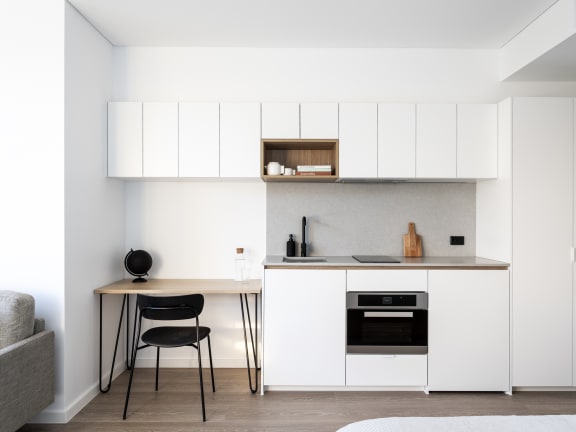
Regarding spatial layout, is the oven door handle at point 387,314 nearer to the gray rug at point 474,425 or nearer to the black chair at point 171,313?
the black chair at point 171,313

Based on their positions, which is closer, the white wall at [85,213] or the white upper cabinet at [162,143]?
the white wall at [85,213]

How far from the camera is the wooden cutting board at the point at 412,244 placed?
3.47m

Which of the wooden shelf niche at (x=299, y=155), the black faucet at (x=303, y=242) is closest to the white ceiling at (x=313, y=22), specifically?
the wooden shelf niche at (x=299, y=155)

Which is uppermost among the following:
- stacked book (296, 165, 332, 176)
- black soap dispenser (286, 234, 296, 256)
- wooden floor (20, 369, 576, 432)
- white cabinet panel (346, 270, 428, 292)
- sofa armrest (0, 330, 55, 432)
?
stacked book (296, 165, 332, 176)

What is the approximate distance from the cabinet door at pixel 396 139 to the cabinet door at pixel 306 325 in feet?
3.07

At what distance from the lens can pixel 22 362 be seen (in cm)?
217

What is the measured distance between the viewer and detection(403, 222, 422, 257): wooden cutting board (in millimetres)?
3470

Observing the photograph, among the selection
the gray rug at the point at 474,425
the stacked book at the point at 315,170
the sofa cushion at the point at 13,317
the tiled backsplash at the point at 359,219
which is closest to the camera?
the gray rug at the point at 474,425

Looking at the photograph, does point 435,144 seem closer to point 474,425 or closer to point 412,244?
point 412,244

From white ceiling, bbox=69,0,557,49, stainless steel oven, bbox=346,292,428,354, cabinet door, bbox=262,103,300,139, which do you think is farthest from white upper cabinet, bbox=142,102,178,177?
stainless steel oven, bbox=346,292,428,354

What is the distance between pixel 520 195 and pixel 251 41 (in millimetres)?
2435

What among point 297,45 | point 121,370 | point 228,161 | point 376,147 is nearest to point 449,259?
point 376,147

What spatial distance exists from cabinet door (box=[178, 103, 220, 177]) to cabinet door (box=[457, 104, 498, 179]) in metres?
1.94

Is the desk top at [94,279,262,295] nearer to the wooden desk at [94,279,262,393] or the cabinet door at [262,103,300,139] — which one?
the wooden desk at [94,279,262,393]
